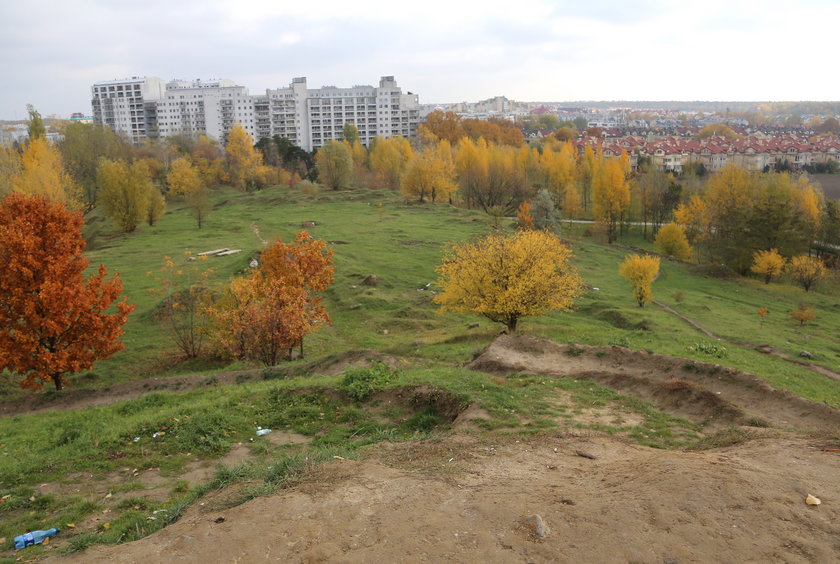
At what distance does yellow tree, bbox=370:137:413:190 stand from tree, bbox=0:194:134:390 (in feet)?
215

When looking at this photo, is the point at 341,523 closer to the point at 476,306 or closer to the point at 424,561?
the point at 424,561

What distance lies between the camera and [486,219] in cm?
6012

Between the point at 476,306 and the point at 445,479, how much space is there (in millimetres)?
15727

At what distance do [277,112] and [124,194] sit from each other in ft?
250

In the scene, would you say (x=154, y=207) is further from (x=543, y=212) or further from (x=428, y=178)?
(x=543, y=212)

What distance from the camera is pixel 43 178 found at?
48250 mm

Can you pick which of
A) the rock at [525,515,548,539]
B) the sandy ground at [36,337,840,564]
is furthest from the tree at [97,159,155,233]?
the rock at [525,515,548,539]

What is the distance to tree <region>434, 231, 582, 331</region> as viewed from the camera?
24.7m

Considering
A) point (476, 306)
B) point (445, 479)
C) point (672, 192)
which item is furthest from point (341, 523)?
point (672, 192)

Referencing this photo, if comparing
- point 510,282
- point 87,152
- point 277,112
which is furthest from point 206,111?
point 510,282

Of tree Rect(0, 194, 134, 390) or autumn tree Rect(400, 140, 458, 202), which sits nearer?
tree Rect(0, 194, 134, 390)

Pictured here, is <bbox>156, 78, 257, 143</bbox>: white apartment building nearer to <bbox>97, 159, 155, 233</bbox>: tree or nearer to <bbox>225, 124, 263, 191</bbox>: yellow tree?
<bbox>225, 124, 263, 191</bbox>: yellow tree

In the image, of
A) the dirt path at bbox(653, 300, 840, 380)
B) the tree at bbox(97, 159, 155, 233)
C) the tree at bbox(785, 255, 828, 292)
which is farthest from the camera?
the tree at bbox(97, 159, 155, 233)

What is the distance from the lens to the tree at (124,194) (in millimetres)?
52562
